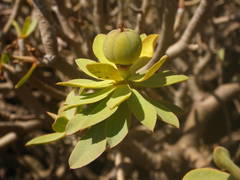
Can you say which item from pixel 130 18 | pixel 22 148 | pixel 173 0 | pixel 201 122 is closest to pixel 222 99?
pixel 201 122

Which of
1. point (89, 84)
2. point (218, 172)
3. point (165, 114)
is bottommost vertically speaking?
point (218, 172)

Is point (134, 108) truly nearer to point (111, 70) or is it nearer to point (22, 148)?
point (111, 70)

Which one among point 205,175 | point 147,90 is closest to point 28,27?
point 147,90

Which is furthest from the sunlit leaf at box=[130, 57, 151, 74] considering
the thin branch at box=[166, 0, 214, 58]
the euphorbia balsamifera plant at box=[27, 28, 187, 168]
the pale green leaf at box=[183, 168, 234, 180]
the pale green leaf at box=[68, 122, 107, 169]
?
the thin branch at box=[166, 0, 214, 58]

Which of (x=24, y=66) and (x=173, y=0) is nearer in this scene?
(x=173, y=0)

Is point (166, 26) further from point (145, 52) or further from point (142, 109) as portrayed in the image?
point (142, 109)

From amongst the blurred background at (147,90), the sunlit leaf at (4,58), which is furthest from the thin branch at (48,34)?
the sunlit leaf at (4,58)

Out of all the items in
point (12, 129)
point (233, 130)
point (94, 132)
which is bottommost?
point (233, 130)
